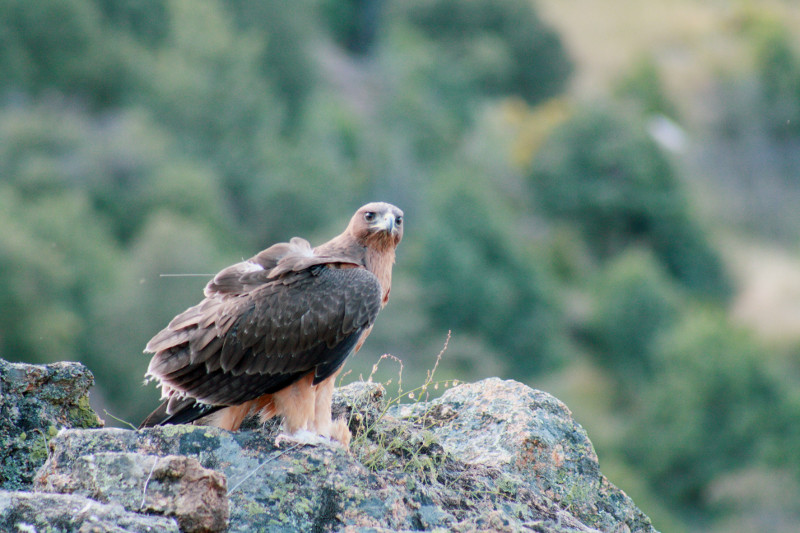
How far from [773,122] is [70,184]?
74.8 meters

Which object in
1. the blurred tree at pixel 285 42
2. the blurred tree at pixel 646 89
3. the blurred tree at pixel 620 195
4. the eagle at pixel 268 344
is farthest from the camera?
the blurred tree at pixel 646 89

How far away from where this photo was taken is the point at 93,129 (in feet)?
296

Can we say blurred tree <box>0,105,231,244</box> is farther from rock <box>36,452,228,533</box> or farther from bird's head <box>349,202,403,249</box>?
rock <box>36,452,228,533</box>

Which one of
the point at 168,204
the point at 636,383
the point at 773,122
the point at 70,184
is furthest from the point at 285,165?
the point at 773,122

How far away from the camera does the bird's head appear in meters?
8.34

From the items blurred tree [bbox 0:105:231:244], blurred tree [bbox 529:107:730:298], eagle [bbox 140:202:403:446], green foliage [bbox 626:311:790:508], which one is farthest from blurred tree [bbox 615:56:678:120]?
eagle [bbox 140:202:403:446]

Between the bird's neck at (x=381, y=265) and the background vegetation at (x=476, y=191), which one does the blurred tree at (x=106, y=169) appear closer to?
the background vegetation at (x=476, y=191)

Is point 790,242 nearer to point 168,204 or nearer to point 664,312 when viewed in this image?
point 664,312

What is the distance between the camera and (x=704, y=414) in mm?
73000

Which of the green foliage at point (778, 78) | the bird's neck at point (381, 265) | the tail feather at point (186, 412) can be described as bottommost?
the tail feather at point (186, 412)

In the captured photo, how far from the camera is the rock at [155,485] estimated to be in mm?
5152

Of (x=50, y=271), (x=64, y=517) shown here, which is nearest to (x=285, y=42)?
(x=50, y=271)

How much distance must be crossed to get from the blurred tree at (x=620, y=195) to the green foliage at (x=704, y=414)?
992 inches

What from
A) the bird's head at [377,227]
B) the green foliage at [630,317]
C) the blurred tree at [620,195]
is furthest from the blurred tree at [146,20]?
the bird's head at [377,227]
